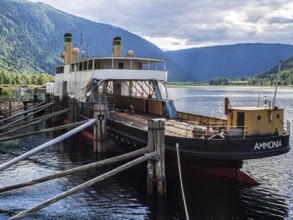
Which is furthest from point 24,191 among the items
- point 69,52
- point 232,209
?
point 69,52

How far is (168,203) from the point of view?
64.5 ft

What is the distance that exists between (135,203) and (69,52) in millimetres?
38489

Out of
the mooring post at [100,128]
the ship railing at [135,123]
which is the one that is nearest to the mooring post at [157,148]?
the ship railing at [135,123]

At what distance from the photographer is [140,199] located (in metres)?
20.6

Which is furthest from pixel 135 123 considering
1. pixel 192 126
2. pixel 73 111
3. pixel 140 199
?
pixel 73 111

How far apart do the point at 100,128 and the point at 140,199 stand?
37.7ft

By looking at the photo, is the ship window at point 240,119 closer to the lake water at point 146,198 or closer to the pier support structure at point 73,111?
the lake water at point 146,198

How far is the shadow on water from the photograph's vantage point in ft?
61.3

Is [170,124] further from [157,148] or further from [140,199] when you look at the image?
[157,148]

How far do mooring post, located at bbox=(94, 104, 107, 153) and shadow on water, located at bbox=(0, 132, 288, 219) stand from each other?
4.90m

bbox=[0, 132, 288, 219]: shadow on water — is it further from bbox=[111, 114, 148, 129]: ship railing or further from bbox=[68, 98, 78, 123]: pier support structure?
bbox=[68, 98, 78, 123]: pier support structure

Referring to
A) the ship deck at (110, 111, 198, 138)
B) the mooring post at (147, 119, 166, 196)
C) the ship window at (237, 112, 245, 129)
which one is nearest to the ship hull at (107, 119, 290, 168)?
the ship deck at (110, 111, 198, 138)

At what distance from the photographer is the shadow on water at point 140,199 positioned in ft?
61.3

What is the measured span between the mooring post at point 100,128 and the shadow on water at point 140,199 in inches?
193
